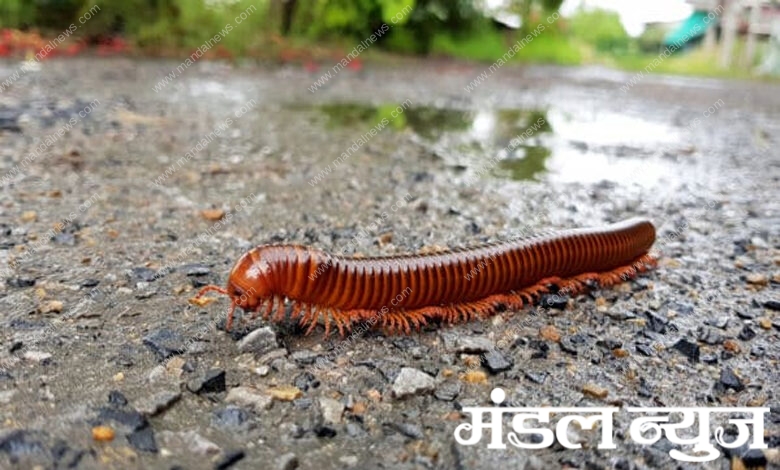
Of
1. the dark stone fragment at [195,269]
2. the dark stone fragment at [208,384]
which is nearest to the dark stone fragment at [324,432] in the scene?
the dark stone fragment at [208,384]

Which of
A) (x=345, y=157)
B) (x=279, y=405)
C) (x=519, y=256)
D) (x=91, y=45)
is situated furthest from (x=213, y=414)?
(x=91, y=45)

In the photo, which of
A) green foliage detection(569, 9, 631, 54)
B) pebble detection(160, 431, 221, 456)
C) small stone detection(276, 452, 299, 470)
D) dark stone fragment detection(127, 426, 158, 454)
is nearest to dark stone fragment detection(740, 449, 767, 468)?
small stone detection(276, 452, 299, 470)

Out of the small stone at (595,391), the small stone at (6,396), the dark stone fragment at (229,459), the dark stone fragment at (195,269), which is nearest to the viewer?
the dark stone fragment at (229,459)

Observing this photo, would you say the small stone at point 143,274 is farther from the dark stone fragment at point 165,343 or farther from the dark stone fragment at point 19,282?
the dark stone fragment at point 165,343

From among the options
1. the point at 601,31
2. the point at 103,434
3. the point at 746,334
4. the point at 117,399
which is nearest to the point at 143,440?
the point at 103,434

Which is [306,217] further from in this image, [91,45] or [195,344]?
[91,45]

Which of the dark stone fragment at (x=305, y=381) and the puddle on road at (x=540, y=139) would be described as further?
the puddle on road at (x=540, y=139)

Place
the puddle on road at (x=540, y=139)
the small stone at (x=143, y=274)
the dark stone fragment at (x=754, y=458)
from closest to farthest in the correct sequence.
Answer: the dark stone fragment at (x=754, y=458)
the small stone at (x=143, y=274)
the puddle on road at (x=540, y=139)

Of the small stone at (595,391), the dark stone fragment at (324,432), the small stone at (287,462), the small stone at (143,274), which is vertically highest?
the small stone at (287,462)

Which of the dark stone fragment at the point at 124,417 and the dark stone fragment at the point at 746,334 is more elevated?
the dark stone fragment at the point at 124,417
